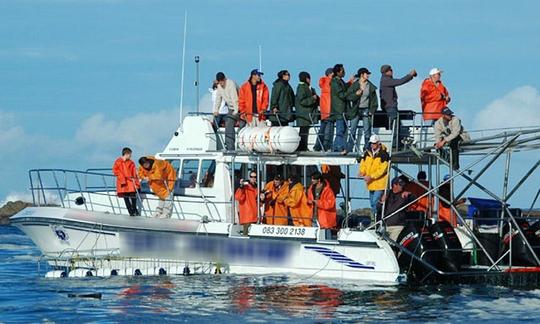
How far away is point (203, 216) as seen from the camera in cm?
2461

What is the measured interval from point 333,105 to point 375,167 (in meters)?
2.00

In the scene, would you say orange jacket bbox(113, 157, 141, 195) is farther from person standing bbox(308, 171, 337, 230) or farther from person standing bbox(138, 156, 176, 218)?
person standing bbox(308, 171, 337, 230)

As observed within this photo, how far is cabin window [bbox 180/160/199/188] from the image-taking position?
85.8 feet

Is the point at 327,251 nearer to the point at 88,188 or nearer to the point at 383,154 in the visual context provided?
the point at 383,154

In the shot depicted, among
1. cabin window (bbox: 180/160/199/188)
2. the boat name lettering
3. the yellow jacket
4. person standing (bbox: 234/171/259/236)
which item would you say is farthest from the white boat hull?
cabin window (bbox: 180/160/199/188)

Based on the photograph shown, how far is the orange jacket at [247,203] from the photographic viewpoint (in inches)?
947

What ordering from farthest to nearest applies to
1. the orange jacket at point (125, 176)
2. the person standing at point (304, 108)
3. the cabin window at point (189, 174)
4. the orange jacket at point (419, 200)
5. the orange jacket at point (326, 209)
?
1. the cabin window at point (189, 174)
2. the orange jacket at point (125, 176)
3. the orange jacket at point (419, 200)
4. the person standing at point (304, 108)
5. the orange jacket at point (326, 209)

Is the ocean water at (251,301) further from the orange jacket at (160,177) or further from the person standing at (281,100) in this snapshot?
the person standing at (281,100)

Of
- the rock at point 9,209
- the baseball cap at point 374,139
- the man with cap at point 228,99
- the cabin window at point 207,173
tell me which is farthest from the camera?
the rock at point 9,209

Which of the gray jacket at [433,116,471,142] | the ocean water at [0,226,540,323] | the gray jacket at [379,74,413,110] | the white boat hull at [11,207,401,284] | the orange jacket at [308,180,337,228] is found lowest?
the ocean water at [0,226,540,323]

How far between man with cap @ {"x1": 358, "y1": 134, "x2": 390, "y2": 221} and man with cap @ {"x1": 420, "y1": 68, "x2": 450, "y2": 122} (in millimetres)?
1803

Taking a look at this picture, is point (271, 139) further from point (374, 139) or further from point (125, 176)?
point (125, 176)

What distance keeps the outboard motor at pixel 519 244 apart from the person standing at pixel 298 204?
3.83 m

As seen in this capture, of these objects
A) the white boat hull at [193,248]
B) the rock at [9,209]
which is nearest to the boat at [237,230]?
the white boat hull at [193,248]
